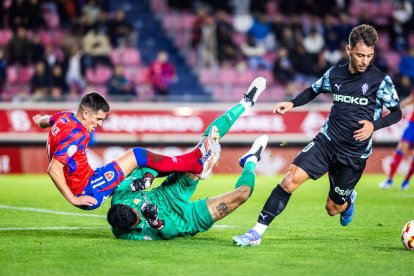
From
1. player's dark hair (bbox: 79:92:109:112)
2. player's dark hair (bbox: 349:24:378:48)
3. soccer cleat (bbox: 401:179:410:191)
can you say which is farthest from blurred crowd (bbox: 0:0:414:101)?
player's dark hair (bbox: 349:24:378:48)

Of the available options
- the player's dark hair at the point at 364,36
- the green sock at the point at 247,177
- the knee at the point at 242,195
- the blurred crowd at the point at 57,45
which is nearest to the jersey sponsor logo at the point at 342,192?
the green sock at the point at 247,177

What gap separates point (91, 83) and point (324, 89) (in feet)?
42.3

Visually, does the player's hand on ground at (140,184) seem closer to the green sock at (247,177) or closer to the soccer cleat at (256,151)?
the green sock at (247,177)

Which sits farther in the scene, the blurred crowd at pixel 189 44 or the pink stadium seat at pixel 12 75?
the pink stadium seat at pixel 12 75

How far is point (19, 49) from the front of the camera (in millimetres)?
21828

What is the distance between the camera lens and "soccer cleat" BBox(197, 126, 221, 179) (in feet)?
33.7

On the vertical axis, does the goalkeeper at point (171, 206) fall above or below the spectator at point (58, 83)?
above

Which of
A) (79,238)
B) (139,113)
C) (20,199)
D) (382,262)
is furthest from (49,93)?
(382,262)

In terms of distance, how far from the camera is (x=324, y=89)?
9875 millimetres

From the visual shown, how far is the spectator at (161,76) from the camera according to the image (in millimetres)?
21734

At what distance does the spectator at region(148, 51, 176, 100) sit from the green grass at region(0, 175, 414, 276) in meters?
8.03

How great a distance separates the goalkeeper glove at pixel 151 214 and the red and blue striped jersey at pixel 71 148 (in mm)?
1052

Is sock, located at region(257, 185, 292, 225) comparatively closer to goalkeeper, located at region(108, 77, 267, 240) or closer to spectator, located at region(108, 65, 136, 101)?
goalkeeper, located at region(108, 77, 267, 240)

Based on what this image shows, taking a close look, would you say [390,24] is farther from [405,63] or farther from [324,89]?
[324,89]
